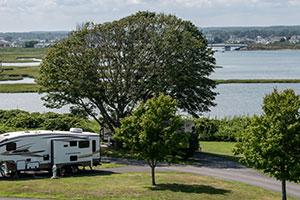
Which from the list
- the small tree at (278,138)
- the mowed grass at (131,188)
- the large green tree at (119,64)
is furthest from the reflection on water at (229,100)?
the small tree at (278,138)

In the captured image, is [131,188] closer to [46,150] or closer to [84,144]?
[84,144]

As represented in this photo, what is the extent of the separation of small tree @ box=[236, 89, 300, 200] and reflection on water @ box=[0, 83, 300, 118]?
46.3 meters

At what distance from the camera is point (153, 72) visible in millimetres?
49625

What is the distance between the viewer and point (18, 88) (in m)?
107

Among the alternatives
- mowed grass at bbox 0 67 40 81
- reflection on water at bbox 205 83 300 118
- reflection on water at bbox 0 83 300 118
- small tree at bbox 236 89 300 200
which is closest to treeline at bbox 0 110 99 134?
reflection on water at bbox 0 83 300 118

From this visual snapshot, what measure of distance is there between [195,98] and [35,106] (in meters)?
38.5

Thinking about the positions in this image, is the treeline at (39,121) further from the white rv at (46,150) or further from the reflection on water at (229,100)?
the reflection on water at (229,100)

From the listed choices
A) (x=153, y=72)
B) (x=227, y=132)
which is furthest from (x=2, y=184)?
(x=227, y=132)

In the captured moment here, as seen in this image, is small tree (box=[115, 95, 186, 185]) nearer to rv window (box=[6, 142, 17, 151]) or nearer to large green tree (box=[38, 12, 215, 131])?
rv window (box=[6, 142, 17, 151])

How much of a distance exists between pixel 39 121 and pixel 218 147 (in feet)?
55.7

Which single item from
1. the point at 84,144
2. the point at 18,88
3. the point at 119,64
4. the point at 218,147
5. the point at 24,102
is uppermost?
the point at 119,64

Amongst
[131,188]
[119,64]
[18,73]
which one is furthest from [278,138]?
[18,73]

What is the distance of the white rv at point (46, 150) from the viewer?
37.8 m

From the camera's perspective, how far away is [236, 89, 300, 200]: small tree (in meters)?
28.3
